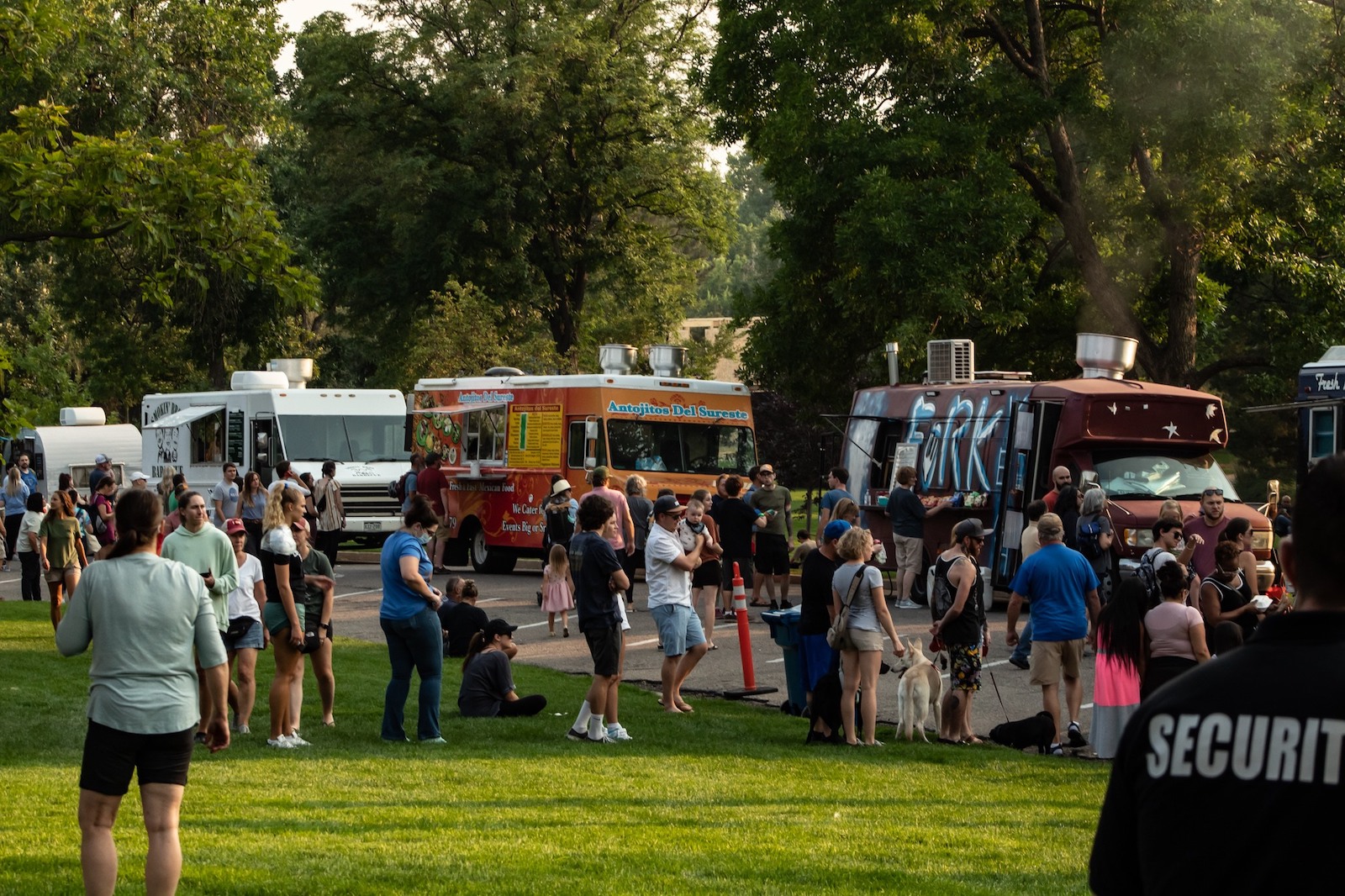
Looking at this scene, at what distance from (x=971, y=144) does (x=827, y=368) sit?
6.12 meters

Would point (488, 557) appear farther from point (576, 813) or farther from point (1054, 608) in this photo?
point (576, 813)

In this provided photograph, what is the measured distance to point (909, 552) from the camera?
70.8 ft

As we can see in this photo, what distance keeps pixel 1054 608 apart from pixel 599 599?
3.14m

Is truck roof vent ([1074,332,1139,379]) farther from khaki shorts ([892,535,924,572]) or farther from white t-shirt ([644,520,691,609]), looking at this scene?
white t-shirt ([644,520,691,609])

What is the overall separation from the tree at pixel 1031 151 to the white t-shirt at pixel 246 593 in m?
15.6

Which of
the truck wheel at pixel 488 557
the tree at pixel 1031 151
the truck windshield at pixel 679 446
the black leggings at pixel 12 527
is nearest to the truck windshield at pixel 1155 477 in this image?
the tree at pixel 1031 151

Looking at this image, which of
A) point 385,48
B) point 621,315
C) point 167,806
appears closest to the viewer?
point 167,806

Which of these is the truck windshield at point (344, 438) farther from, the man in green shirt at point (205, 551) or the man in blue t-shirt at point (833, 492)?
the man in green shirt at point (205, 551)

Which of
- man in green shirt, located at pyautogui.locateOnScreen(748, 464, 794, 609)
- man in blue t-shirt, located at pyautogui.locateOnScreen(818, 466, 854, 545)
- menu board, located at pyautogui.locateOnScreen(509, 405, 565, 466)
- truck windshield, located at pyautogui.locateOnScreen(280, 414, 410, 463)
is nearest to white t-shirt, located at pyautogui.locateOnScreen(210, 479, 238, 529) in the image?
menu board, located at pyautogui.locateOnScreen(509, 405, 565, 466)

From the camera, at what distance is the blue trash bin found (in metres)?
13.1

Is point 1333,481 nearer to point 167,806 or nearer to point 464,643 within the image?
point 167,806

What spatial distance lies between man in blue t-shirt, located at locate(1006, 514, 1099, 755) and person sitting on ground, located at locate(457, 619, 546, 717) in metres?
3.78

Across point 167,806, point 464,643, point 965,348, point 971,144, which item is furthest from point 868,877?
point 971,144

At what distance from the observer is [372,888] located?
7203 mm
